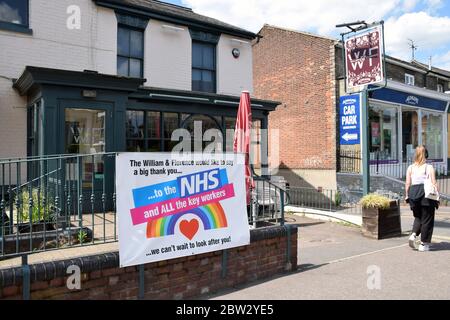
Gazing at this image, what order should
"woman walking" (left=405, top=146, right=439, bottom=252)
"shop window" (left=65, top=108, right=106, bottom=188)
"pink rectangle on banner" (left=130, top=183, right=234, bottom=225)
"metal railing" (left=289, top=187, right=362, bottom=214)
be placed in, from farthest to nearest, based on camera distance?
"metal railing" (left=289, top=187, right=362, bottom=214), "shop window" (left=65, top=108, right=106, bottom=188), "woman walking" (left=405, top=146, right=439, bottom=252), "pink rectangle on banner" (left=130, top=183, right=234, bottom=225)

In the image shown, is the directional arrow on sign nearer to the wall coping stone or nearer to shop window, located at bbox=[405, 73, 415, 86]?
shop window, located at bbox=[405, 73, 415, 86]

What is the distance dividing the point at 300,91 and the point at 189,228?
1420 cm

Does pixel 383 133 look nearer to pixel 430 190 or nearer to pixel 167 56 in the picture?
pixel 167 56

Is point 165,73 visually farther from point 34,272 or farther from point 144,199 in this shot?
point 34,272

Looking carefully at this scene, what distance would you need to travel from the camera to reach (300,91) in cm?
1792

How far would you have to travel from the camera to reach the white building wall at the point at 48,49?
959 centimetres

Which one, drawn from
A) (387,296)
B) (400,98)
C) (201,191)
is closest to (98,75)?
(201,191)

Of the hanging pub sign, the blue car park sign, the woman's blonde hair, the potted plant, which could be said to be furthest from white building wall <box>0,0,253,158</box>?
the woman's blonde hair

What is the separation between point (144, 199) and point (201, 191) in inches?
31.2

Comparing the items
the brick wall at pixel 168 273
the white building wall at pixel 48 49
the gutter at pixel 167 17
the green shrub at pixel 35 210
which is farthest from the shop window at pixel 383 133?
the green shrub at pixel 35 210

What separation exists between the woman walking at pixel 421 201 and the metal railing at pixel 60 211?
2.60 meters

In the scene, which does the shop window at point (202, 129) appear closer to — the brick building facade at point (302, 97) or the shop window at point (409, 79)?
the brick building facade at point (302, 97)

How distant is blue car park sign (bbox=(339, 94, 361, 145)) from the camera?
13156 mm

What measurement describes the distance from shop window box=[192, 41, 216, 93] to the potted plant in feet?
20.7
